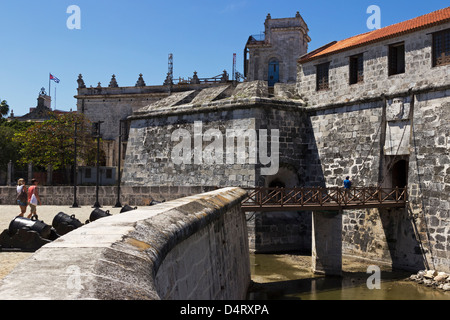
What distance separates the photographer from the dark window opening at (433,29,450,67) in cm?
1476

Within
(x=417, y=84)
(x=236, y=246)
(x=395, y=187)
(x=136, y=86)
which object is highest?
(x=136, y=86)

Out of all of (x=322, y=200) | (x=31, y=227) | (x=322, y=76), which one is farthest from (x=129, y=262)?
(x=322, y=76)

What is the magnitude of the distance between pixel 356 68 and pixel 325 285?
889 cm

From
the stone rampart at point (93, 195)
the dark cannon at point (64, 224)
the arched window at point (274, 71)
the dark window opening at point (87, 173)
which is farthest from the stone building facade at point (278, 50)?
the dark cannon at point (64, 224)

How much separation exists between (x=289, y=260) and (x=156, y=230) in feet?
44.2

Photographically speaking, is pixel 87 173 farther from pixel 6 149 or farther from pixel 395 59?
pixel 395 59

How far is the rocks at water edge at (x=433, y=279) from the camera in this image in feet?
44.5

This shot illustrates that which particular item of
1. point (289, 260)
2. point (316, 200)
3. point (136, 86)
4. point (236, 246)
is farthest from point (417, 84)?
point (136, 86)

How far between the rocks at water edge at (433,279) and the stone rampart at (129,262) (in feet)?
30.6

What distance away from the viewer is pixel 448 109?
1452 cm

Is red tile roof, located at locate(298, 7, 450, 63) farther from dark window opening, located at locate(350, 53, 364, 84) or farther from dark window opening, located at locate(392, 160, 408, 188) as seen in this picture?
dark window opening, located at locate(392, 160, 408, 188)

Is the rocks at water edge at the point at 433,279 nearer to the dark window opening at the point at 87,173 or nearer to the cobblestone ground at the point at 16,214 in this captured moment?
the cobblestone ground at the point at 16,214

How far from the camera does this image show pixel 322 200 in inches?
571

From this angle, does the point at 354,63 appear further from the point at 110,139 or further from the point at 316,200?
the point at 110,139
